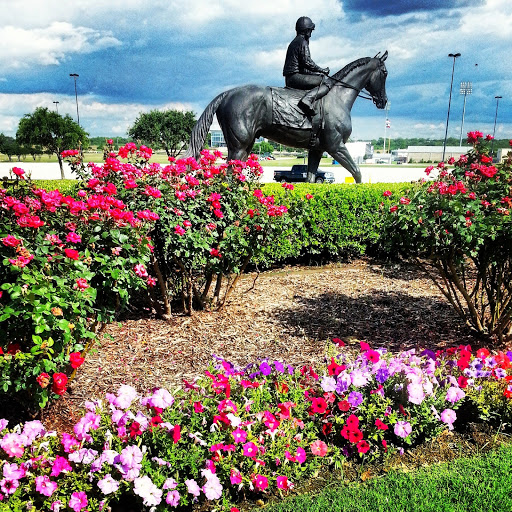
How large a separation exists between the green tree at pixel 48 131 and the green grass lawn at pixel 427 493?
104ft

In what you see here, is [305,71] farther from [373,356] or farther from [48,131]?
[48,131]

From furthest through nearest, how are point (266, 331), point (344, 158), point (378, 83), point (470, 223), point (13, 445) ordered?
point (378, 83) < point (344, 158) < point (266, 331) < point (470, 223) < point (13, 445)

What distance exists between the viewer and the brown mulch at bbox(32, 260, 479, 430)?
4.03m

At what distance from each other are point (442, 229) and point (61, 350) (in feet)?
10.5

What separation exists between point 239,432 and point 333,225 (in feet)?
20.0

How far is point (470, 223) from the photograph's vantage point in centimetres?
405

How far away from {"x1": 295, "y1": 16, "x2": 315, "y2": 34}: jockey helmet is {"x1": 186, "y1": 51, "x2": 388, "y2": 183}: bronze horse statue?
1.11 meters

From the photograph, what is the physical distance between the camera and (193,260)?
16.2 ft

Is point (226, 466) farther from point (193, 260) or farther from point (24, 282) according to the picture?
point (193, 260)

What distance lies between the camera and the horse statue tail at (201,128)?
894 centimetres

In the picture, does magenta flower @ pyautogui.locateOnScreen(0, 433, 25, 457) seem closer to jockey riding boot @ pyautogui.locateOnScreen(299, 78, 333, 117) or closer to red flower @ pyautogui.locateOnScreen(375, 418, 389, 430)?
red flower @ pyautogui.locateOnScreen(375, 418, 389, 430)

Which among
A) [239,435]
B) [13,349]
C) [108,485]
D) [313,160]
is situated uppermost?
[313,160]

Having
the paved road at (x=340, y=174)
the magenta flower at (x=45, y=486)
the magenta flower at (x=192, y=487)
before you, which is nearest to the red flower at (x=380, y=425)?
the magenta flower at (x=192, y=487)

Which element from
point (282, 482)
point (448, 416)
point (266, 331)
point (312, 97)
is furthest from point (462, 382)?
point (312, 97)
